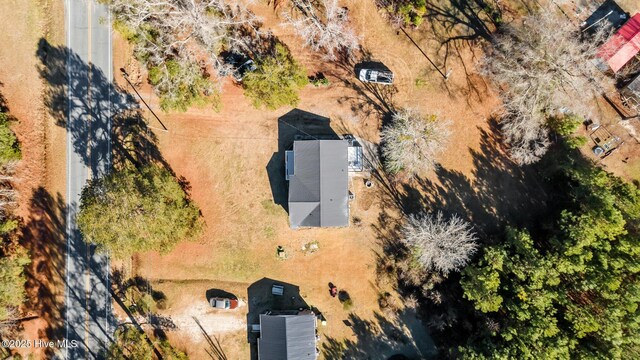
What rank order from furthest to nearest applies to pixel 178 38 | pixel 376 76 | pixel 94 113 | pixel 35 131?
pixel 35 131 → pixel 94 113 → pixel 376 76 → pixel 178 38

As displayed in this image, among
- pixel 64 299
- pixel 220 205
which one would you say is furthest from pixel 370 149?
pixel 64 299

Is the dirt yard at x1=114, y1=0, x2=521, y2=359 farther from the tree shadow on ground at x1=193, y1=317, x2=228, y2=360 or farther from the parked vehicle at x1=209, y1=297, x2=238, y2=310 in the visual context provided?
the parked vehicle at x1=209, y1=297, x2=238, y2=310

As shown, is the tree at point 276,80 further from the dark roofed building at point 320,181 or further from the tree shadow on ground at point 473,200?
the tree shadow on ground at point 473,200

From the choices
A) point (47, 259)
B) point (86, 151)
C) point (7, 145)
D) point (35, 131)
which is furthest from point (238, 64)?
point (47, 259)

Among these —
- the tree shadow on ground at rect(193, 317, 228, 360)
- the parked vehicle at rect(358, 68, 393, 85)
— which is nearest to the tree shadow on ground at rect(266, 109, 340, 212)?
the parked vehicle at rect(358, 68, 393, 85)

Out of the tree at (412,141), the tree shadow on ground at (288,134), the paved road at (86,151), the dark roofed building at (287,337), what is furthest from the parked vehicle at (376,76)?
the paved road at (86,151)

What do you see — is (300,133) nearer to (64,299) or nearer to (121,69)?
(121,69)

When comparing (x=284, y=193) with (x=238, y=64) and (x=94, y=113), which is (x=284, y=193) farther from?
(x=94, y=113)

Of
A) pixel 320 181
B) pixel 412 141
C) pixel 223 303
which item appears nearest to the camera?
pixel 320 181
